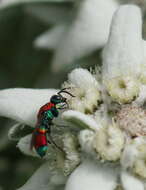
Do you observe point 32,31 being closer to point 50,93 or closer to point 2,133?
point 2,133

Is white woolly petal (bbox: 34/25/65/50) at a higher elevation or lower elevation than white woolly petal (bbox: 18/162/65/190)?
lower

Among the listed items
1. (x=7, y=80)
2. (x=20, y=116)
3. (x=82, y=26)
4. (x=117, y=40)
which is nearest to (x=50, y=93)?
(x=20, y=116)

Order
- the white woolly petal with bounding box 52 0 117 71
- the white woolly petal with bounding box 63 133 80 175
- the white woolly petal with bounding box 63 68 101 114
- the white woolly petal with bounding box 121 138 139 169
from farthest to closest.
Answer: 1. the white woolly petal with bounding box 52 0 117 71
2. the white woolly petal with bounding box 63 68 101 114
3. the white woolly petal with bounding box 63 133 80 175
4. the white woolly petal with bounding box 121 138 139 169

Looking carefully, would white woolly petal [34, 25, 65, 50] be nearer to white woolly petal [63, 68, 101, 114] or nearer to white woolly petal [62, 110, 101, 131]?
white woolly petal [63, 68, 101, 114]

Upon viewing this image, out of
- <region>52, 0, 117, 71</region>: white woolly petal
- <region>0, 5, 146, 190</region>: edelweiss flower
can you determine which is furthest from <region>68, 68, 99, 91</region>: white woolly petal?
<region>52, 0, 117, 71</region>: white woolly petal

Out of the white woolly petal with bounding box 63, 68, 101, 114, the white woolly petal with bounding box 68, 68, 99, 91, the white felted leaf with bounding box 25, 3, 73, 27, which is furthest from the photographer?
the white felted leaf with bounding box 25, 3, 73, 27

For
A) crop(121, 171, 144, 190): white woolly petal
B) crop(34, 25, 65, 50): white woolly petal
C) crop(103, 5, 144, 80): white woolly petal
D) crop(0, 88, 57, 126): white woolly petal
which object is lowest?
crop(34, 25, 65, 50): white woolly petal

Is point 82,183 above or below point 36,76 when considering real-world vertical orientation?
above
